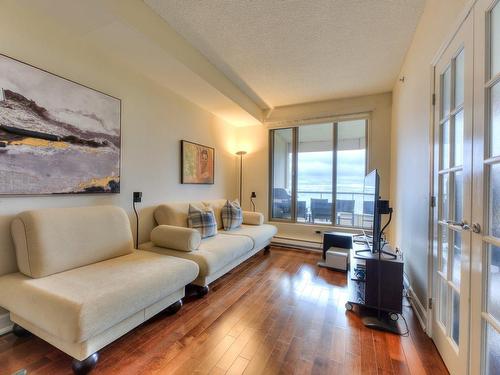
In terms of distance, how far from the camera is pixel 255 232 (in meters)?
3.34

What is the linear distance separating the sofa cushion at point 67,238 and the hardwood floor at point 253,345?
0.54 metres

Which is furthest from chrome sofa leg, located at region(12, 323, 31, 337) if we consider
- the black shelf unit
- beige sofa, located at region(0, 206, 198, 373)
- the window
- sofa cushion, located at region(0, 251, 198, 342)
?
the window

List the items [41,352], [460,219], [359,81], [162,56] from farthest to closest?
[359,81]
[162,56]
[41,352]
[460,219]

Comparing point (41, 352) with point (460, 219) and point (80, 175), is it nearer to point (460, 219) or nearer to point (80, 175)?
point (80, 175)

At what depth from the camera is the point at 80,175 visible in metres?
2.06

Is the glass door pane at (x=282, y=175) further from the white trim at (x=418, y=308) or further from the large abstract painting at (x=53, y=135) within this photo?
the large abstract painting at (x=53, y=135)

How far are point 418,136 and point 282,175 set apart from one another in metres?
2.66

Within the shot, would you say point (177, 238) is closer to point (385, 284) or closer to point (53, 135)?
point (53, 135)

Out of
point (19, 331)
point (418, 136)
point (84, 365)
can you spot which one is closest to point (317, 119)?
point (418, 136)

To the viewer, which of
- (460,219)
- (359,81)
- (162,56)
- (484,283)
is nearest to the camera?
(484,283)

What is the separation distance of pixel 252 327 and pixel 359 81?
346 cm

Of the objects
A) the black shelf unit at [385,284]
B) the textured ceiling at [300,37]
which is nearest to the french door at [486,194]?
the black shelf unit at [385,284]

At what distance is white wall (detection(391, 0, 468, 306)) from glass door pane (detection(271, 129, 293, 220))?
6.39 ft

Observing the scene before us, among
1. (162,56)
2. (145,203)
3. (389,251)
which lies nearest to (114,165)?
(145,203)
